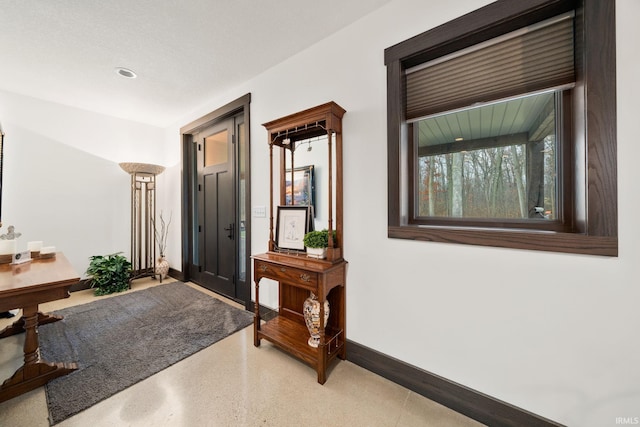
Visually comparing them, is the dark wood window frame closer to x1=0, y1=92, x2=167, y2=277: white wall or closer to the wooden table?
the wooden table

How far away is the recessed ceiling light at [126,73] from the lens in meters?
2.58

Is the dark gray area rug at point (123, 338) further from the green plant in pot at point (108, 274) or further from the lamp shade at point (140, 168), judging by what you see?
the lamp shade at point (140, 168)

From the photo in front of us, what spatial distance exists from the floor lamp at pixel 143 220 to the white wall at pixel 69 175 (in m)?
0.16

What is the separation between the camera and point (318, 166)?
7.19ft

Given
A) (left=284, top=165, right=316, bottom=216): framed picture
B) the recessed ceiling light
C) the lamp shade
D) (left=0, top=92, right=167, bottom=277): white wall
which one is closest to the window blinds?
(left=284, top=165, right=316, bottom=216): framed picture

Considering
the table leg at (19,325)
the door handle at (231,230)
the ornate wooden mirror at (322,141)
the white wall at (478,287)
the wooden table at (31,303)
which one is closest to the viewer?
the white wall at (478,287)

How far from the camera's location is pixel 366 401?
1.51m

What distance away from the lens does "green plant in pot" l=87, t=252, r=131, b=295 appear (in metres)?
3.40

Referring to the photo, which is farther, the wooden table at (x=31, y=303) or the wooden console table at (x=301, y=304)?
the wooden console table at (x=301, y=304)

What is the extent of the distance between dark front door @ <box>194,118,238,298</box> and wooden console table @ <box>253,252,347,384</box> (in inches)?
48.9

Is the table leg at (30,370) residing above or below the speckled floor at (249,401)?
above

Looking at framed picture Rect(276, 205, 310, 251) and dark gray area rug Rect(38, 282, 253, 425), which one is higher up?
framed picture Rect(276, 205, 310, 251)

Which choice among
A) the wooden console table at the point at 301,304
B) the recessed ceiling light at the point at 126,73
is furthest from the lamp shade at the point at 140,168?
the wooden console table at the point at 301,304

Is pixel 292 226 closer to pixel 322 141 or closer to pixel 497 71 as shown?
pixel 322 141
